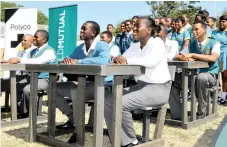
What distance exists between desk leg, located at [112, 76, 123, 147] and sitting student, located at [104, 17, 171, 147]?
16cm

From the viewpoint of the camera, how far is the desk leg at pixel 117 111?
339 centimetres

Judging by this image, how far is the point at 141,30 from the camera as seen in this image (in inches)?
151

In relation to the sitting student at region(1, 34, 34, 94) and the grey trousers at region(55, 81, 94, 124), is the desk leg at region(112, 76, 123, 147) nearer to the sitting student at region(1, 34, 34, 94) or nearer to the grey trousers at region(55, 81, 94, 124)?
the grey trousers at region(55, 81, 94, 124)

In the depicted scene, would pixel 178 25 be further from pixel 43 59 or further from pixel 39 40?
pixel 43 59

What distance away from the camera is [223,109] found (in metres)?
6.29

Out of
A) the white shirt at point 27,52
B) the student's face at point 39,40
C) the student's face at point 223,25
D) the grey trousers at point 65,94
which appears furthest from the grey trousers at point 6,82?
the student's face at point 223,25

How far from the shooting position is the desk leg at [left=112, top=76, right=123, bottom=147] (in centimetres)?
339

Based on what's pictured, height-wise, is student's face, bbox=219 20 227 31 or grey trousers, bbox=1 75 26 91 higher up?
student's face, bbox=219 20 227 31

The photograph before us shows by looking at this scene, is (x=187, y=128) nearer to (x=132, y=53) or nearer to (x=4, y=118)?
(x=132, y=53)

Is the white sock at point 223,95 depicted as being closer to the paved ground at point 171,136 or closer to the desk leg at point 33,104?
the paved ground at point 171,136

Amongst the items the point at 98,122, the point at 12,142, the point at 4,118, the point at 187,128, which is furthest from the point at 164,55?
the point at 4,118

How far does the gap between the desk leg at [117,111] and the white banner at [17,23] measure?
429 cm

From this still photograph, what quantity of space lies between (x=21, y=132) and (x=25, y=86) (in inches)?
36.5

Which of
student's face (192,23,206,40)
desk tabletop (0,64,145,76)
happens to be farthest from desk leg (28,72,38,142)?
student's face (192,23,206,40)
